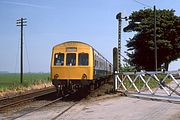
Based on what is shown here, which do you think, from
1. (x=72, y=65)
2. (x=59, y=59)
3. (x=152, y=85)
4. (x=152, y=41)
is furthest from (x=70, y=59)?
(x=152, y=41)

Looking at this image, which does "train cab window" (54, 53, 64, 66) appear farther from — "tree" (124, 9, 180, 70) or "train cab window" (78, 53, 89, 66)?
"tree" (124, 9, 180, 70)

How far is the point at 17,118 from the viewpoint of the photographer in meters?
14.0

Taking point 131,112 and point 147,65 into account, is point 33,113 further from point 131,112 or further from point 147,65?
point 147,65

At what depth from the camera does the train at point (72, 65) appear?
21.9 meters

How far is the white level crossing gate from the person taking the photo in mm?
17438

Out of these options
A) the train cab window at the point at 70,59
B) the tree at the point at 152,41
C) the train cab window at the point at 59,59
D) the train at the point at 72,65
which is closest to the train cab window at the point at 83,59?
the train at the point at 72,65

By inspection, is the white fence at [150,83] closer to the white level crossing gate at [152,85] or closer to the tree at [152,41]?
the white level crossing gate at [152,85]

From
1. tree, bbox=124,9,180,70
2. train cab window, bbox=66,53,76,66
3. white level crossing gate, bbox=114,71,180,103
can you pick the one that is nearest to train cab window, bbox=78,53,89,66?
train cab window, bbox=66,53,76,66

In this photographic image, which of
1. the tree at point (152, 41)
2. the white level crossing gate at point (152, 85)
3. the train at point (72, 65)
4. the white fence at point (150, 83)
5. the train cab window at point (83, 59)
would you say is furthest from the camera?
the tree at point (152, 41)

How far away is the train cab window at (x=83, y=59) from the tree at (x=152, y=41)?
1105 inches

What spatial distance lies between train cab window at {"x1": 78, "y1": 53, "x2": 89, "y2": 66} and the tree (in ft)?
92.1

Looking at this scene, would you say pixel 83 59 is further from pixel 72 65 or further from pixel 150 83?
pixel 150 83

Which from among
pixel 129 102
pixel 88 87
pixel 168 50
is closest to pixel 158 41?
pixel 168 50

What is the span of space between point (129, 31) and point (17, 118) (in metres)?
43.2
